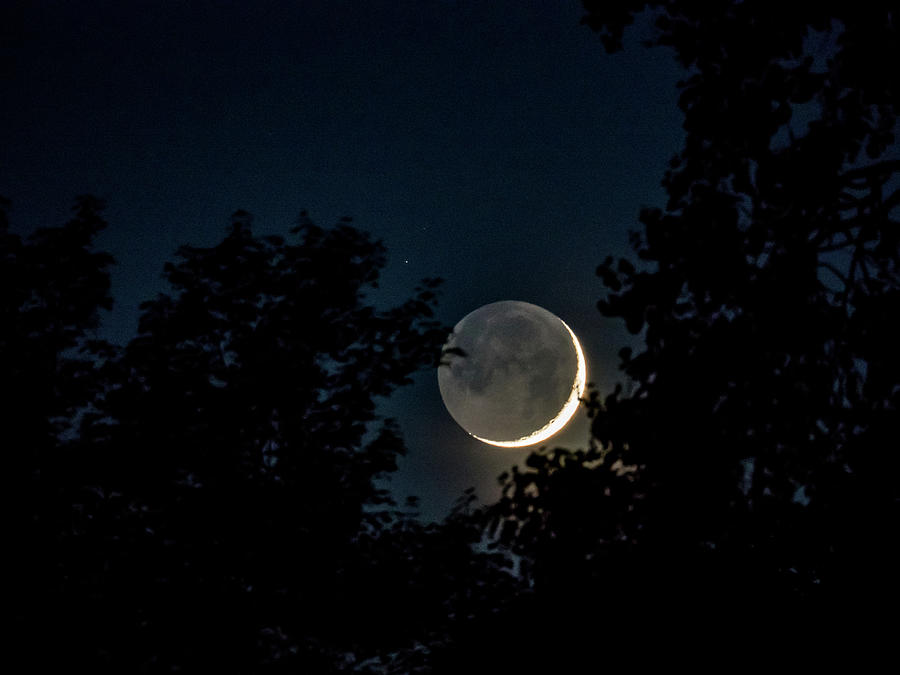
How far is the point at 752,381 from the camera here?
6688mm

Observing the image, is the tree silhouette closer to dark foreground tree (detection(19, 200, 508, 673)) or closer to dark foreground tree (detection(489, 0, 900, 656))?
dark foreground tree (detection(19, 200, 508, 673))

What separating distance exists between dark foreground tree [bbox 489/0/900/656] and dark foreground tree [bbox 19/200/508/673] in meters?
4.88

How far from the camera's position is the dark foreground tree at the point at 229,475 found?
30.2ft

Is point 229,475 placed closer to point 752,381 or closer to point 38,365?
point 38,365

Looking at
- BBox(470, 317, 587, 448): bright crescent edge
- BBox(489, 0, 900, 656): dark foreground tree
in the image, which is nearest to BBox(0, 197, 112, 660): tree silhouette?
BBox(489, 0, 900, 656): dark foreground tree

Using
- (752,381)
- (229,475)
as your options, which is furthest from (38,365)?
(752,381)

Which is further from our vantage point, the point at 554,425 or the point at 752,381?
the point at 554,425

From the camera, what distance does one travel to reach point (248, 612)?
1009 cm

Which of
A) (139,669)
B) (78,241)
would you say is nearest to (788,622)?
(139,669)

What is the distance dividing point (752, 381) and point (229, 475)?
756 cm

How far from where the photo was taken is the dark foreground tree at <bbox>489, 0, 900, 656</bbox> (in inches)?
242

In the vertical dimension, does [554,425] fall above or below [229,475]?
above

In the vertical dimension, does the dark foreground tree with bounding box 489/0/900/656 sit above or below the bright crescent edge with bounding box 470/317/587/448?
below

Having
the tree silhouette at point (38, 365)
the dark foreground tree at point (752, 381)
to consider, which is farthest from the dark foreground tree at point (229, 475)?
the dark foreground tree at point (752, 381)
